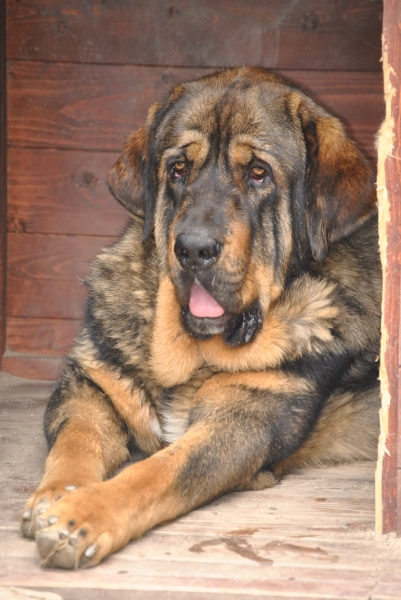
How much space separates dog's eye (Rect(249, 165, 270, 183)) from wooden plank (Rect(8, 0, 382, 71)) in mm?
1790

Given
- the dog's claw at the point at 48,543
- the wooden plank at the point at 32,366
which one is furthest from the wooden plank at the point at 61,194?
the dog's claw at the point at 48,543

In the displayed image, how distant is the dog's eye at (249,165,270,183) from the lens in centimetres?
352

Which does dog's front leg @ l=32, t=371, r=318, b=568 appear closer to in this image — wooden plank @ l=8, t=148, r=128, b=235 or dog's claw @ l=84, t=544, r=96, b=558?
dog's claw @ l=84, t=544, r=96, b=558

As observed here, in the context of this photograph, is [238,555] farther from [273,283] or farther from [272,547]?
[273,283]

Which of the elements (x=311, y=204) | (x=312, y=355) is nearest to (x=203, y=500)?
(x=312, y=355)

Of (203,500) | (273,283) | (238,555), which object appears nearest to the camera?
(238,555)

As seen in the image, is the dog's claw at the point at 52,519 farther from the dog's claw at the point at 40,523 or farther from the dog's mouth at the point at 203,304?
the dog's mouth at the point at 203,304

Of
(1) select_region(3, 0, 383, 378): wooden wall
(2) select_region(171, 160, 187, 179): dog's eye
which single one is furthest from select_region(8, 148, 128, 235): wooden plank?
(2) select_region(171, 160, 187, 179): dog's eye

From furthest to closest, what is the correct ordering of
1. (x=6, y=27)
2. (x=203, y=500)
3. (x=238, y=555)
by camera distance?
1. (x=6, y=27)
2. (x=203, y=500)
3. (x=238, y=555)

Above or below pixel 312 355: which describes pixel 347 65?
above

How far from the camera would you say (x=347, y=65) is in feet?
16.8

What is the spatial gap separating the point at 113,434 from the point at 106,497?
0.83m

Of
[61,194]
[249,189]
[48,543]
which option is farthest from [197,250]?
[61,194]

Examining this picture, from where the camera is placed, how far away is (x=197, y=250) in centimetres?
321
